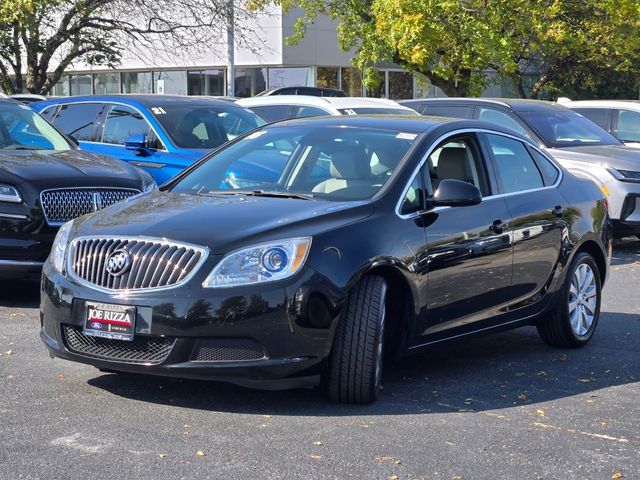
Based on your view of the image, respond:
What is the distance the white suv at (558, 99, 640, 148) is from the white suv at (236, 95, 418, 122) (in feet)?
9.85

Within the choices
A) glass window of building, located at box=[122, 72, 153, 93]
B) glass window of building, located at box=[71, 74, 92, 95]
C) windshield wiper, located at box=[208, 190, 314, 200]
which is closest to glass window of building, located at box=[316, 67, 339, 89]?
glass window of building, located at box=[122, 72, 153, 93]

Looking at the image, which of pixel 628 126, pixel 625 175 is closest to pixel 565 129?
pixel 625 175

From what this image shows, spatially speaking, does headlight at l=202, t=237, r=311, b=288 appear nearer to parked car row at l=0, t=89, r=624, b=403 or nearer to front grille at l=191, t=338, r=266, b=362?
parked car row at l=0, t=89, r=624, b=403

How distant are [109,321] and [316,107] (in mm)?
9067

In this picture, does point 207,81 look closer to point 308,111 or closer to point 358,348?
point 308,111

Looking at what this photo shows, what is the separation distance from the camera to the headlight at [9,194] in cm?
884

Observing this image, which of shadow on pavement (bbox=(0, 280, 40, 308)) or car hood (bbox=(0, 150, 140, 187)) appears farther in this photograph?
shadow on pavement (bbox=(0, 280, 40, 308))

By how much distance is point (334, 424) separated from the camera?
5.67 meters

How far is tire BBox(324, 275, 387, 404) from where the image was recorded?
19.2ft

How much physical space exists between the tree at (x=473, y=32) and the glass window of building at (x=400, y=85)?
11.2m

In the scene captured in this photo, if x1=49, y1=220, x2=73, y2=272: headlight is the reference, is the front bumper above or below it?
below

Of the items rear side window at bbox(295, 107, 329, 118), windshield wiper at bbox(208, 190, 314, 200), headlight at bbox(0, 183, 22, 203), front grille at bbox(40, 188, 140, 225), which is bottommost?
front grille at bbox(40, 188, 140, 225)

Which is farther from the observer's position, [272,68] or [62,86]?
[62,86]

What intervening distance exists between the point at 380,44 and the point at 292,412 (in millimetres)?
21023
